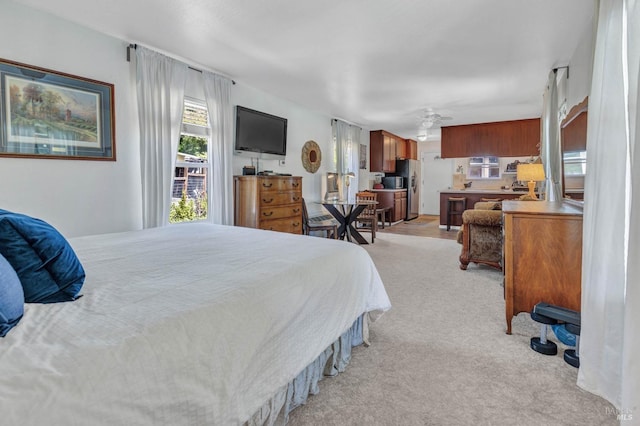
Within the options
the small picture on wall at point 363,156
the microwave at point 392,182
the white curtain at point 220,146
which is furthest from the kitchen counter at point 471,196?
the white curtain at point 220,146

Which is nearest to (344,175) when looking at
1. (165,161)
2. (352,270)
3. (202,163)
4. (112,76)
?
(202,163)

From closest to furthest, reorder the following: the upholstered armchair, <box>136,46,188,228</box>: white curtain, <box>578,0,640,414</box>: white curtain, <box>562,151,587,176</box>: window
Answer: <box>578,0,640,414</box>: white curtain < <box>562,151,587,176</box>: window < <box>136,46,188,228</box>: white curtain < the upholstered armchair

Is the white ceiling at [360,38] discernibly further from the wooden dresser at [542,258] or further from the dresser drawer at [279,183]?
the wooden dresser at [542,258]

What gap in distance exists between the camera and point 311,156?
6.09 m

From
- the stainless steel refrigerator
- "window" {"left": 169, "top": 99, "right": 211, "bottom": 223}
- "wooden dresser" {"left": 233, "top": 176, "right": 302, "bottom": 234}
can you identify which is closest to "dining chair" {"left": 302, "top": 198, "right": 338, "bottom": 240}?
"wooden dresser" {"left": 233, "top": 176, "right": 302, "bottom": 234}

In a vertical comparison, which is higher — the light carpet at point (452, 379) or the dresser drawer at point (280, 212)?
the dresser drawer at point (280, 212)

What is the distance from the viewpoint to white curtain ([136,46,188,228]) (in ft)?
10.5

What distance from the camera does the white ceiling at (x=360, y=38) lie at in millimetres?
2498

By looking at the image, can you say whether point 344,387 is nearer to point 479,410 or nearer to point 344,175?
point 479,410

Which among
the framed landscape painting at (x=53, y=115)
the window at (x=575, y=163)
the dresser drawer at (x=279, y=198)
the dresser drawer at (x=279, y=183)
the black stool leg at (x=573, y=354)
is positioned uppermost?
the framed landscape painting at (x=53, y=115)

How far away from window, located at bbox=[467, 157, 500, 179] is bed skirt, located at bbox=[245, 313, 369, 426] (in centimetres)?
760

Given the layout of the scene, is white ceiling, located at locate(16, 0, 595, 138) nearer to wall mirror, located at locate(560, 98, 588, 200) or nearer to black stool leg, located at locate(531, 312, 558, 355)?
wall mirror, located at locate(560, 98, 588, 200)

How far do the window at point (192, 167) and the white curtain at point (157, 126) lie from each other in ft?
0.92

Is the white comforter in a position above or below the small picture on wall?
below
